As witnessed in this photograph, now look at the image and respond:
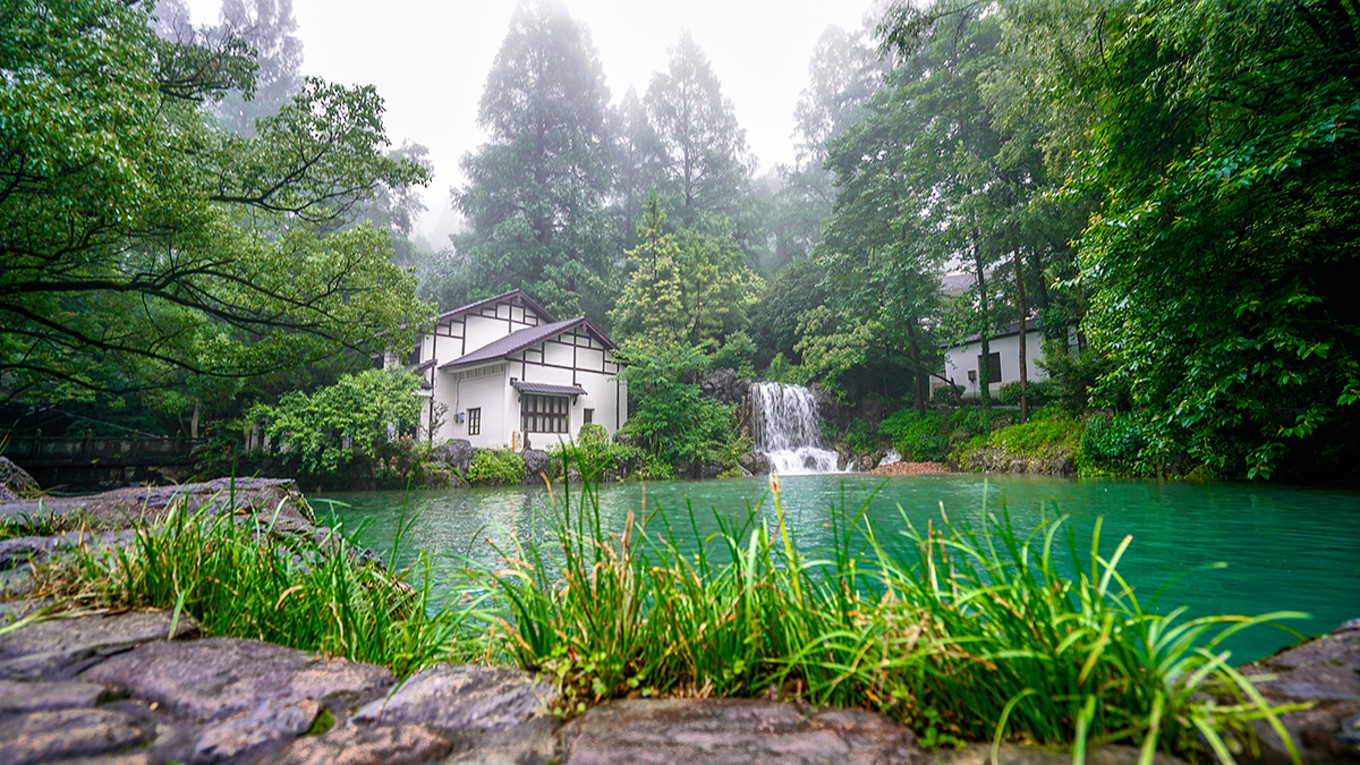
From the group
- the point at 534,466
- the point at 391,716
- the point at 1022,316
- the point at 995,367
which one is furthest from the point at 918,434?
the point at 391,716

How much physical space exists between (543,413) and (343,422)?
6.79 metres

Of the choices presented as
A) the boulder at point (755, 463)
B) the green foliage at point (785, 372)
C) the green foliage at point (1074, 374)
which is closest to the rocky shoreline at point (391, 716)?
the green foliage at point (1074, 374)

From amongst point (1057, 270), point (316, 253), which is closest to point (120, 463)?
point (316, 253)

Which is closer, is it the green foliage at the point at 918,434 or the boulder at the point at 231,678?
the boulder at the point at 231,678

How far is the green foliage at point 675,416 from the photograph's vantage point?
718 inches

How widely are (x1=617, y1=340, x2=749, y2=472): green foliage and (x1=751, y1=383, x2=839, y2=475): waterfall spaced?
1296mm

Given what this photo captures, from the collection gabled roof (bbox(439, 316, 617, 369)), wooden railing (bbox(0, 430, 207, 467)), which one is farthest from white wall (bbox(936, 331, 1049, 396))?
wooden railing (bbox(0, 430, 207, 467))

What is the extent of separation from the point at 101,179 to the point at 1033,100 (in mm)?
13434

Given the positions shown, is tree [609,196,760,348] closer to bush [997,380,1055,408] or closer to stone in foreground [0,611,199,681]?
bush [997,380,1055,408]

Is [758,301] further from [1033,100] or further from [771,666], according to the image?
[771,666]

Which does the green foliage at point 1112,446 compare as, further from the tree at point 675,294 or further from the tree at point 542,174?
the tree at point 542,174

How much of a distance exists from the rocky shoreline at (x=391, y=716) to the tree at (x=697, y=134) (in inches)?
1340

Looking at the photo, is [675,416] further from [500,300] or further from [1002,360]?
[1002,360]

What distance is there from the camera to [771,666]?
148cm
